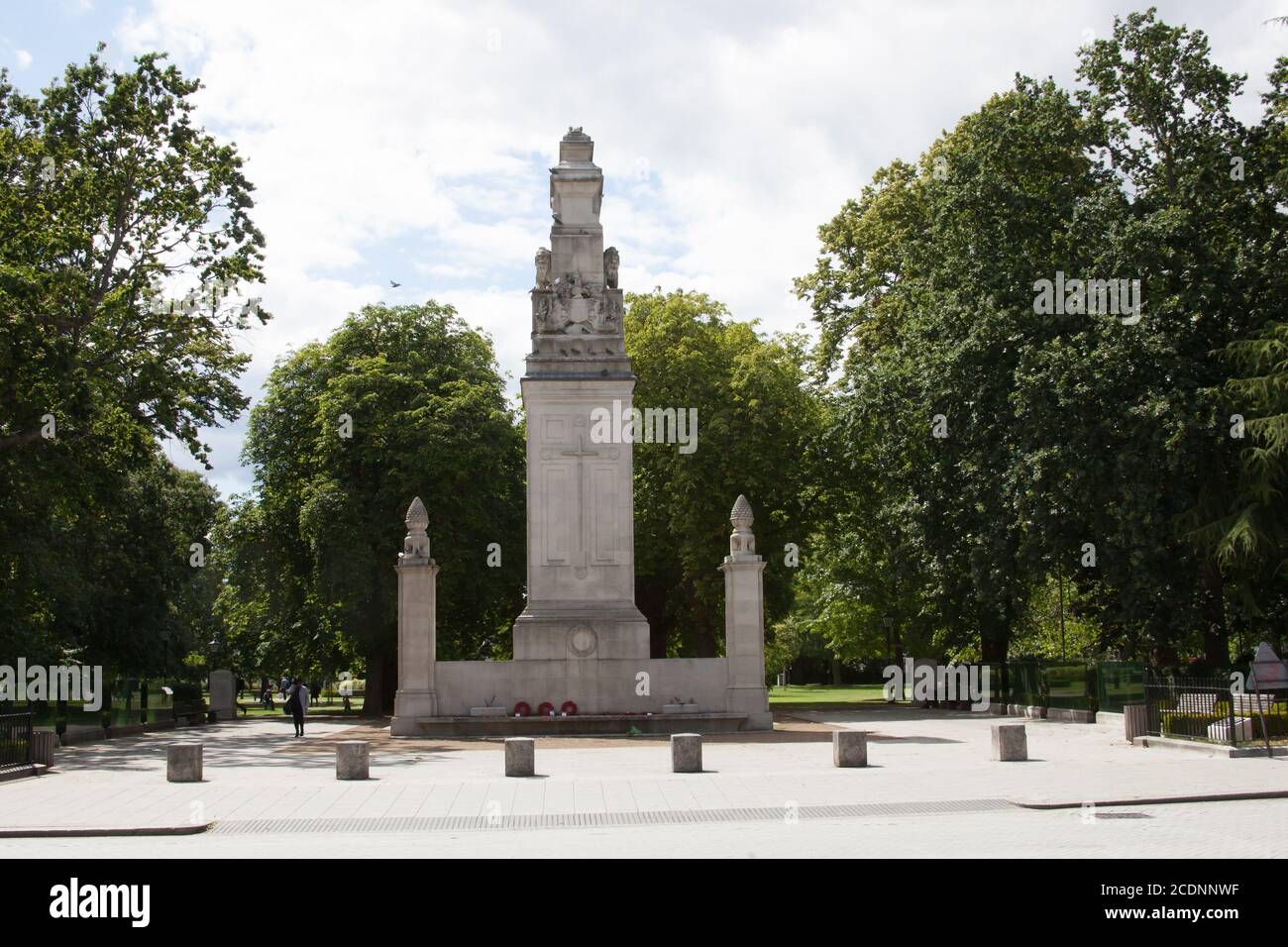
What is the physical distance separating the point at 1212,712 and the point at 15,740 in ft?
69.7

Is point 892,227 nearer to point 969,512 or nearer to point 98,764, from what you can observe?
point 969,512

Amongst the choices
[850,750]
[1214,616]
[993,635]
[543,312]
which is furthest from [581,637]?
[993,635]

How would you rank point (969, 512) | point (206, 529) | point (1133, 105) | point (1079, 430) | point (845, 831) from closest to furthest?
point (845, 831)
point (1079, 430)
point (1133, 105)
point (969, 512)
point (206, 529)

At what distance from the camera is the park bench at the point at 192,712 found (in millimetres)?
43844

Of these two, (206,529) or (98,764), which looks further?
(206,529)

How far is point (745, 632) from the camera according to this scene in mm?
32781

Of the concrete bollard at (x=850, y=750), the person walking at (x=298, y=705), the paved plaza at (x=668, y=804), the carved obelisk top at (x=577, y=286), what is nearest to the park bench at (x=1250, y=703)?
the paved plaza at (x=668, y=804)

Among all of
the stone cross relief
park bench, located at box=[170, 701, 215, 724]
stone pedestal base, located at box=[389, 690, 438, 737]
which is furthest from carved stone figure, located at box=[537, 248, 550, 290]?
park bench, located at box=[170, 701, 215, 724]

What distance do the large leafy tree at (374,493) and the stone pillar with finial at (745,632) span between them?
542 inches

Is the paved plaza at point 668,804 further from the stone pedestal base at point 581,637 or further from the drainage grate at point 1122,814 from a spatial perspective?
the stone pedestal base at point 581,637

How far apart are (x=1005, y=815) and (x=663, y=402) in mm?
32786

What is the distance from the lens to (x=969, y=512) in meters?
37.6

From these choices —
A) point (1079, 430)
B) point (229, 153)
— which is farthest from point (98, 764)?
point (1079, 430)

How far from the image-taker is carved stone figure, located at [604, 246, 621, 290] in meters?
35.7
